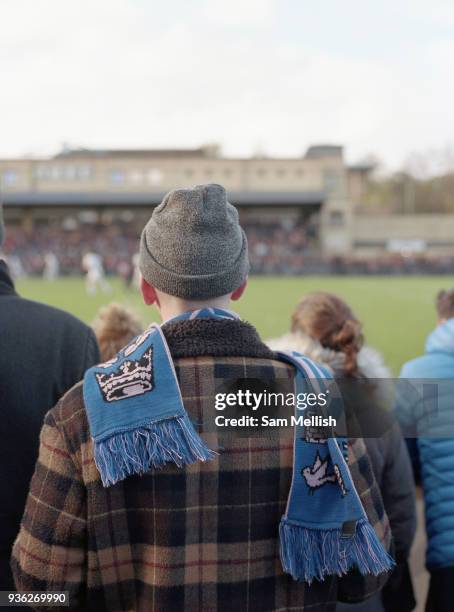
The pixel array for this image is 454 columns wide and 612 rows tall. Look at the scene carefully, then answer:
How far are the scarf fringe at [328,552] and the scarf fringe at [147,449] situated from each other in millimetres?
305

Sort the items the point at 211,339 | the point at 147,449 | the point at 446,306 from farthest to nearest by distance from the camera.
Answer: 1. the point at 446,306
2. the point at 211,339
3. the point at 147,449

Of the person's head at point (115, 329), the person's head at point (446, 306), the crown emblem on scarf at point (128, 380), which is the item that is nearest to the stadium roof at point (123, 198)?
the person's head at point (115, 329)

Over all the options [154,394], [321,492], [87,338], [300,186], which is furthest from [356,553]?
[300,186]

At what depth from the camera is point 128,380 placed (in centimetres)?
156

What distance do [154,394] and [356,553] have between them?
2.11 ft

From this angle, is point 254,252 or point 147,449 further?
point 254,252

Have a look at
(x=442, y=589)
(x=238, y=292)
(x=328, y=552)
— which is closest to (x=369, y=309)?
(x=442, y=589)

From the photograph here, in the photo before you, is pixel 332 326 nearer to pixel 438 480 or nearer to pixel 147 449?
pixel 438 480

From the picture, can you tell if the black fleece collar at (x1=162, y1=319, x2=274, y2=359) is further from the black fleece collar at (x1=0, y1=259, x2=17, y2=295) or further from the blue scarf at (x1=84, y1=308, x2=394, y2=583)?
the black fleece collar at (x1=0, y1=259, x2=17, y2=295)

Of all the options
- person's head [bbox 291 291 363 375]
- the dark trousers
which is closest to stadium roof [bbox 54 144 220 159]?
person's head [bbox 291 291 363 375]

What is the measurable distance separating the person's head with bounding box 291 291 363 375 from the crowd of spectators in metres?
29.4

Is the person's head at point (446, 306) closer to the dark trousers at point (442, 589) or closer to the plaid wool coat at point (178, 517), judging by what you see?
the dark trousers at point (442, 589)

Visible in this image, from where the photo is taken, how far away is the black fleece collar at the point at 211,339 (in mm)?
1619

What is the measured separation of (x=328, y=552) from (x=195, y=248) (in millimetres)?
813
